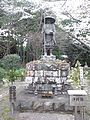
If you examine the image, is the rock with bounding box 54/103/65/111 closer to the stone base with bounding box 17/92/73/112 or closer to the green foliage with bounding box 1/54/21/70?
the stone base with bounding box 17/92/73/112

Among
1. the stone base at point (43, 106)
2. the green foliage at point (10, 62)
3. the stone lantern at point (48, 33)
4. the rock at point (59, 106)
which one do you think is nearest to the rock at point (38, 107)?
the stone base at point (43, 106)

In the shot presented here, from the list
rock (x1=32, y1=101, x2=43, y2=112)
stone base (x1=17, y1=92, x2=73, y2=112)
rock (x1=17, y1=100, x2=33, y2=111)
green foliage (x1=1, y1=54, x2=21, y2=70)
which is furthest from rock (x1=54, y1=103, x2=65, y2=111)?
green foliage (x1=1, y1=54, x2=21, y2=70)

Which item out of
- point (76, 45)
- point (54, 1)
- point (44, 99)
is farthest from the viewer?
point (76, 45)

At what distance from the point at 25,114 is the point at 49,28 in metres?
4.41

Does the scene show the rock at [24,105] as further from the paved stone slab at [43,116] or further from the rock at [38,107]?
the paved stone slab at [43,116]

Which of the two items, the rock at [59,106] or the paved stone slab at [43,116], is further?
the rock at [59,106]

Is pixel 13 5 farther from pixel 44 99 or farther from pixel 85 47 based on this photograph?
pixel 44 99

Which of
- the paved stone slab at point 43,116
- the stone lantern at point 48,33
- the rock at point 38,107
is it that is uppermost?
the stone lantern at point 48,33

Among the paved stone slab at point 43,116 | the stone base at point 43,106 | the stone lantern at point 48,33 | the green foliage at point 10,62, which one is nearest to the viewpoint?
the paved stone slab at point 43,116

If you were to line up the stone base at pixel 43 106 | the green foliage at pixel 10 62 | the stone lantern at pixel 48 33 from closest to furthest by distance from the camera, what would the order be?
the stone base at pixel 43 106
the stone lantern at pixel 48 33
the green foliage at pixel 10 62

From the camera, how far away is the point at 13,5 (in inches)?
891

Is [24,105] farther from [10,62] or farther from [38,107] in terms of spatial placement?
[10,62]

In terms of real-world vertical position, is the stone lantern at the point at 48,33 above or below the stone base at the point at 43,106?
above

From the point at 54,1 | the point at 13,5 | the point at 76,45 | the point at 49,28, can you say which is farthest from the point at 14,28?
the point at 49,28
